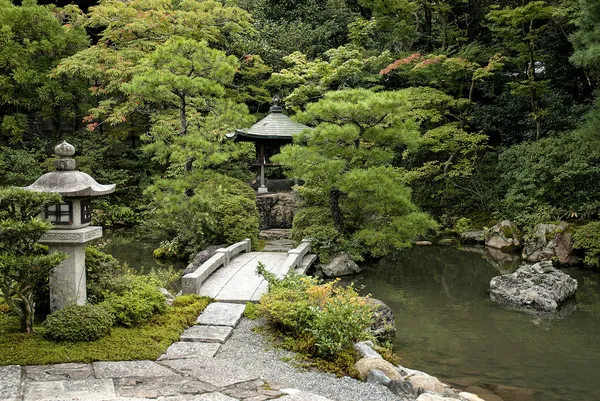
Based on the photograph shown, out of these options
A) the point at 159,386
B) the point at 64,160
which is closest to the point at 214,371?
the point at 159,386

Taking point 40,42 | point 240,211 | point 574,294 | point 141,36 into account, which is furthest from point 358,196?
point 40,42

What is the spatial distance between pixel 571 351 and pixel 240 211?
29.3ft

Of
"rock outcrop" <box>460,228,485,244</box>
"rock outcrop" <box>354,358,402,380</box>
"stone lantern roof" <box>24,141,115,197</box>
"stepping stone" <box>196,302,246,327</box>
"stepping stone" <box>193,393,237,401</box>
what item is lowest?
"rock outcrop" <box>460,228,485,244</box>

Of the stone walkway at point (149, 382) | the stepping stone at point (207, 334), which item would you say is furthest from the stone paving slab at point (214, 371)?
the stepping stone at point (207, 334)

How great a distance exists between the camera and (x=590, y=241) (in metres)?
15.1

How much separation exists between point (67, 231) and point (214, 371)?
2.95 metres

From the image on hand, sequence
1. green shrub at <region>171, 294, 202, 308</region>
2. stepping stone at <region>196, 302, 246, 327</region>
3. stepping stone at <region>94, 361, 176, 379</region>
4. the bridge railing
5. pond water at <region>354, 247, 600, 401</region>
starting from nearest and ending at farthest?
stepping stone at <region>94, 361, 176, 379</region>
pond water at <region>354, 247, 600, 401</region>
stepping stone at <region>196, 302, 246, 327</region>
green shrub at <region>171, 294, 202, 308</region>
the bridge railing

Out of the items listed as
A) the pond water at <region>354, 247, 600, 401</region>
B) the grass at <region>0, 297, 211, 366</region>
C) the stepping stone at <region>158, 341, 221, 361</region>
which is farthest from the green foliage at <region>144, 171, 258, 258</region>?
the stepping stone at <region>158, 341, 221, 361</region>

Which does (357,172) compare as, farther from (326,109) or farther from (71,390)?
(71,390)

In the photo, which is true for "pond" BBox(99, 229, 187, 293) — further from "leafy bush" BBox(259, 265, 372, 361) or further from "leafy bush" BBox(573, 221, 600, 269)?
"leafy bush" BBox(573, 221, 600, 269)

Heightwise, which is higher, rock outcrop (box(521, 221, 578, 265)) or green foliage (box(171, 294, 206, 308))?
green foliage (box(171, 294, 206, 308))

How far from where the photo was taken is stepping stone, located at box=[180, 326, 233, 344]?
7.71m

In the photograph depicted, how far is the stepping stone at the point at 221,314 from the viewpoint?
8.49 m

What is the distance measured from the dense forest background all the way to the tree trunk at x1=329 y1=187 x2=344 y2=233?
0.04 m
